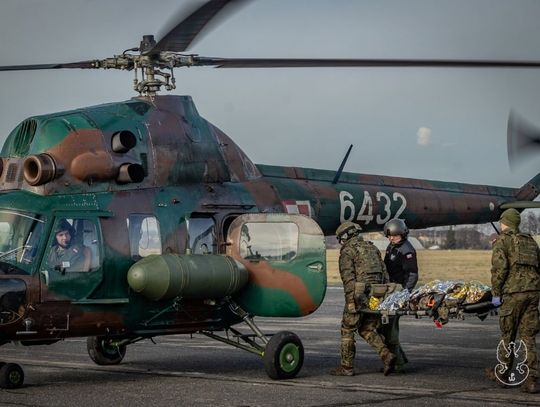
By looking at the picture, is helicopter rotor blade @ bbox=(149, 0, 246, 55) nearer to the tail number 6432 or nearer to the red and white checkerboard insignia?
the red and white checkerboard insignia

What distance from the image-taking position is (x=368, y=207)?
14.9 meters

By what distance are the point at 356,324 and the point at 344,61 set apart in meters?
3.11

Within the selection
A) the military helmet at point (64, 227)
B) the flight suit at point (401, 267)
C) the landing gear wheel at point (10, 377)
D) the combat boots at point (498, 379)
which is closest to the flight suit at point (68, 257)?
the military helmet at point (64, 227)

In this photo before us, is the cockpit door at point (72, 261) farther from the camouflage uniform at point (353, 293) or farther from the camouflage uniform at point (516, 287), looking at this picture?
the camouflage uniform at point (516, 287)

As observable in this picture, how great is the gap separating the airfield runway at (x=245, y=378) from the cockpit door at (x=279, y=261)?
89 cm

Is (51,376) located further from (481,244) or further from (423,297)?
(481,244)

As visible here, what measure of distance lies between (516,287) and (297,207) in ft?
13.4

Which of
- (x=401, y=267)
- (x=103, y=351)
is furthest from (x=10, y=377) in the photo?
(x=401, y=267)

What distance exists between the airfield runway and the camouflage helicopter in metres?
0.53

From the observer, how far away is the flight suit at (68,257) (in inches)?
440

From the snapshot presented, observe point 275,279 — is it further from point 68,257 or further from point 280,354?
point 68,257

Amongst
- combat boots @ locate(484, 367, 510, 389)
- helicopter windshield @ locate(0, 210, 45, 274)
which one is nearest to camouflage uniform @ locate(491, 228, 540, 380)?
combat boots @ locate(484, 367, 510, 389)

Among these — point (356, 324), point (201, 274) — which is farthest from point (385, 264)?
point (201, 274)

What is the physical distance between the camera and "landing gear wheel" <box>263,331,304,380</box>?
469 inches
